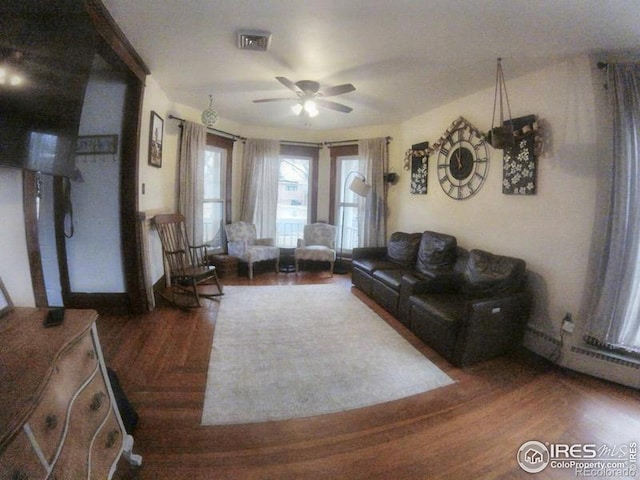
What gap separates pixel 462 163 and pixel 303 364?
9.51 feet

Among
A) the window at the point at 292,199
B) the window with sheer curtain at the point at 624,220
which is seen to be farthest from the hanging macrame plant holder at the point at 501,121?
the window at the point at 292,199

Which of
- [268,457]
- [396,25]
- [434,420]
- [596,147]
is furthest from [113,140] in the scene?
[596,147]

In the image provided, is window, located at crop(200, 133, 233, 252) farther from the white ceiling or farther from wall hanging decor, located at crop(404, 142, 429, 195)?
wall hanging decor, located at crop(404, 142, 429, 195)

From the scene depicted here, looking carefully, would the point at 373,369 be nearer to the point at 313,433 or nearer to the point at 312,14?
the point at 313,433

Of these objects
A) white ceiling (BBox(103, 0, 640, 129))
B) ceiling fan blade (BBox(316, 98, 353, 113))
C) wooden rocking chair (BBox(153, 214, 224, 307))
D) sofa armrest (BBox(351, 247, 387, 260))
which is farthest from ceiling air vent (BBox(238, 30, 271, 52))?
sofa armrest (BBox(351, 247, 387, 260))

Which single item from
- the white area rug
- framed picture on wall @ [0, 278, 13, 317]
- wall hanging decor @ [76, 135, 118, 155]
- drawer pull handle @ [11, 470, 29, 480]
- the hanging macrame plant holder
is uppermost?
the hanging macrame plant holder

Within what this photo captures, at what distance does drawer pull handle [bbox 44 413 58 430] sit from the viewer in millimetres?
745

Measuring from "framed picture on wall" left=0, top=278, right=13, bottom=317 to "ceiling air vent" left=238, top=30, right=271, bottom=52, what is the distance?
82.5 inches

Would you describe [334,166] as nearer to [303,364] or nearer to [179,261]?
[179,261]

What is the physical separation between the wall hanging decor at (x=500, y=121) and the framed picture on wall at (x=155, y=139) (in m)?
3.46

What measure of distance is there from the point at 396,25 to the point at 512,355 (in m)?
2.86

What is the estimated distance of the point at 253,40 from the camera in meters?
2.03

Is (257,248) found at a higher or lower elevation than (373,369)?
higher

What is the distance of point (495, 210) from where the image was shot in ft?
9.07
